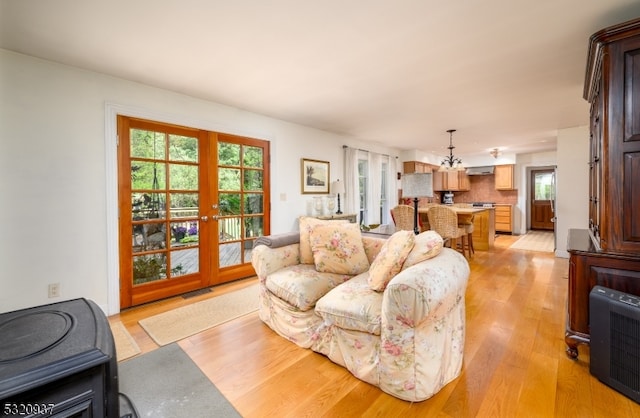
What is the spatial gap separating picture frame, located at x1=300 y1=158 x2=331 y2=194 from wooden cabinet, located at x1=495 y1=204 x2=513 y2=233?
223 inches

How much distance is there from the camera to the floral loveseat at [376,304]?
155 cm

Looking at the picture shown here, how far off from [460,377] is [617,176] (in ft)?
5.30

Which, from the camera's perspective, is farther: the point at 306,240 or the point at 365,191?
the point at 365,191

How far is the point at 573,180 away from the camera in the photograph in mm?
4695

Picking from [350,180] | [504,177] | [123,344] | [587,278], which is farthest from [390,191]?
[123,344]

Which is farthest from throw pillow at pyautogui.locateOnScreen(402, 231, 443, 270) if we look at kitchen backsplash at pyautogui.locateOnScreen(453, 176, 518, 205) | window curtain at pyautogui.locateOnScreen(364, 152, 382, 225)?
kitchen backsplash at pyautogui.locateOnScreen(453, 176, 518, 205)

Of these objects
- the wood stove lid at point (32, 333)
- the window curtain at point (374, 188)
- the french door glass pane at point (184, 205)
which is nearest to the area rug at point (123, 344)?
the wood stove lid at point (32, 333)

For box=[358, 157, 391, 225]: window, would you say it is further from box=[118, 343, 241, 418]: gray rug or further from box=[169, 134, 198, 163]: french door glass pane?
box=[118, 343, 241, 418]: gray rug

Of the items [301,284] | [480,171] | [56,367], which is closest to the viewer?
[56,367]

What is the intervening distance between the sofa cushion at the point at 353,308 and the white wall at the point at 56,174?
90.6 inches

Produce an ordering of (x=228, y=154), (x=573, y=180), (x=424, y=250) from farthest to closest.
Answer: (x=573, y=180) < (x=228, y=154) < (x=424, y=250)

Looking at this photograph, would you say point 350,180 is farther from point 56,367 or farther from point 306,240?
point 56,367

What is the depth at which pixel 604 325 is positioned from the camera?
65.5 inches

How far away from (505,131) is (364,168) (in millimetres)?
2643
